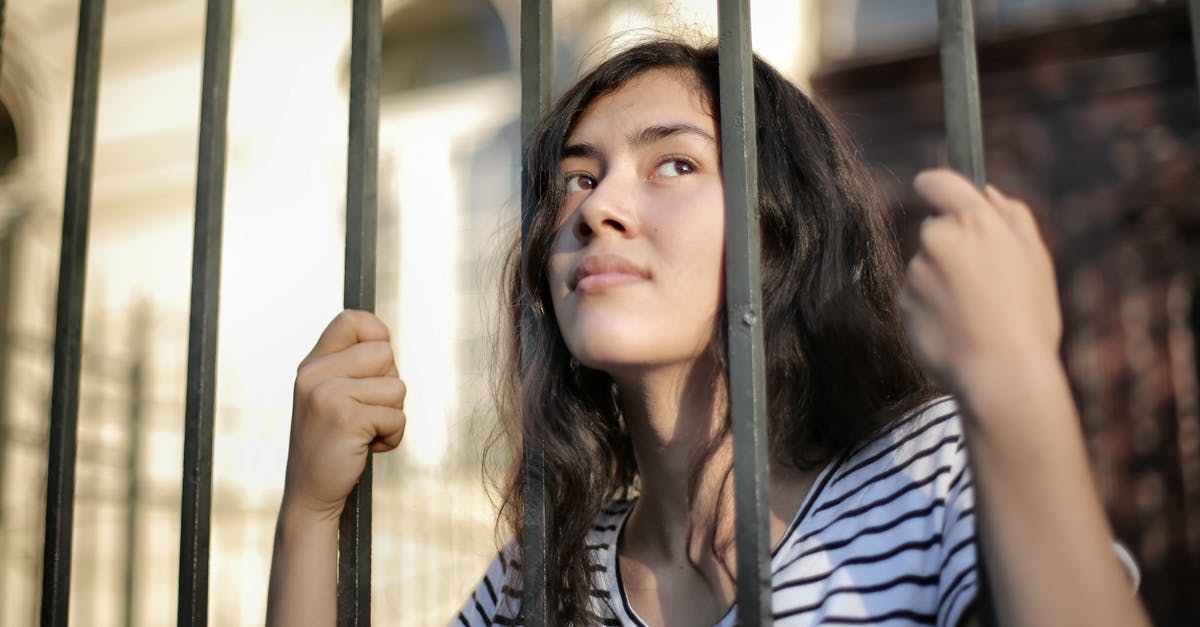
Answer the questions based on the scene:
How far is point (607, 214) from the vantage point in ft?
4.07

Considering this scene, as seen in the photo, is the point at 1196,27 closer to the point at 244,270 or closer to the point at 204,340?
the point at 204,340

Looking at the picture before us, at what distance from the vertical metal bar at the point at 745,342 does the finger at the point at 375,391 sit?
49 cm

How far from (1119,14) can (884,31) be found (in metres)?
0.99

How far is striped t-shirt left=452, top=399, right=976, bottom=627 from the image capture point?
3.39 ft

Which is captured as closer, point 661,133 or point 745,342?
point 745,342

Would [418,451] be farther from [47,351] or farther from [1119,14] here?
[1119,14]

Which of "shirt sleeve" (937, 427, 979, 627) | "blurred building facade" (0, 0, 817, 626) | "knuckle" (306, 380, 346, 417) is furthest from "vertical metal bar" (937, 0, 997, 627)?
"blurred building facade" (0, 0, 817, 626)

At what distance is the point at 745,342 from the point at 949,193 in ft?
0.70

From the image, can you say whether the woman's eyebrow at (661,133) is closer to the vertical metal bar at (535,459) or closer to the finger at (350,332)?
the vertical metal bar at (535,459)

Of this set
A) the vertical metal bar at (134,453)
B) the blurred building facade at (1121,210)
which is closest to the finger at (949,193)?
the blurred building facade at (1121,210)

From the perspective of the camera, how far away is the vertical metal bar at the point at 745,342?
870 millimetres

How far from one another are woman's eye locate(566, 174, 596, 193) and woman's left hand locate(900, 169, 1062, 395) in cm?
66

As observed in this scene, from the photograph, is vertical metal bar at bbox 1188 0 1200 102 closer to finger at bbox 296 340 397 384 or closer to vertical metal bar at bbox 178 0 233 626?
finger at bbox 296 340 397 384

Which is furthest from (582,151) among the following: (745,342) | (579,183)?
(745,342)
